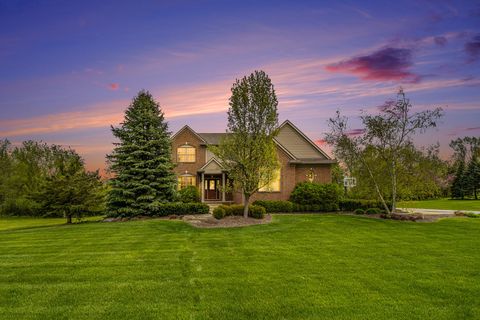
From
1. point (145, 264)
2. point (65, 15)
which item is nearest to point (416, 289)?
point (145, 264)

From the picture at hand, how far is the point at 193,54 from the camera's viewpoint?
2183 cm

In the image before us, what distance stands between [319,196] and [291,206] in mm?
2787

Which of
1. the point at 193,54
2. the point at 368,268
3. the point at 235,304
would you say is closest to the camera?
the point at 235,304

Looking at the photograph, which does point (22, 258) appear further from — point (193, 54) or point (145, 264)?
point (193, 54)

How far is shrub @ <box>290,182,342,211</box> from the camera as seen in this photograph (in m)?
26.6

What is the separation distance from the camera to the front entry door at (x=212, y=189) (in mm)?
33062

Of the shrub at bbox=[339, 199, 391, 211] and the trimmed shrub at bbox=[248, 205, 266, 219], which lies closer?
the trimmed shrub at bbox=[248, 205, 266, 219]

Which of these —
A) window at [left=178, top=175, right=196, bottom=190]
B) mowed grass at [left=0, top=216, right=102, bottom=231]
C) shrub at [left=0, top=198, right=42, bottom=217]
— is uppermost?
window at [left=178, top=175, right=196, bottom=190]

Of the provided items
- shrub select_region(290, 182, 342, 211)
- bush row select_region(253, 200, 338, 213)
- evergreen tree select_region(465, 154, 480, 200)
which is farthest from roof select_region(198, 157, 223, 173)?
evergreen tree select_region(465, 154, 480, 200)

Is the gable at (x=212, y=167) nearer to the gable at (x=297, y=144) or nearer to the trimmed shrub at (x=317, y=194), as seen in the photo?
the gable at (x=297, y=144)

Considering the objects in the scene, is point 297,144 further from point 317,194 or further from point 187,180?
point 187,180

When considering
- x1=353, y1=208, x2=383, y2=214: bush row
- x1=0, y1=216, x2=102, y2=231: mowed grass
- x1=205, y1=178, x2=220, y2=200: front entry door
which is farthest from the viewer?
x1=205, y1=178, x2=220, y2=200: front entry door

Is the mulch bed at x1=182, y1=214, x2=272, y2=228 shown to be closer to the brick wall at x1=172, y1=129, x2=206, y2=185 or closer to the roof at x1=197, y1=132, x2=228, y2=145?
the brick wall at x1=172, y1=129, x2=206, y2=185

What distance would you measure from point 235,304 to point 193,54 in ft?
60.0
